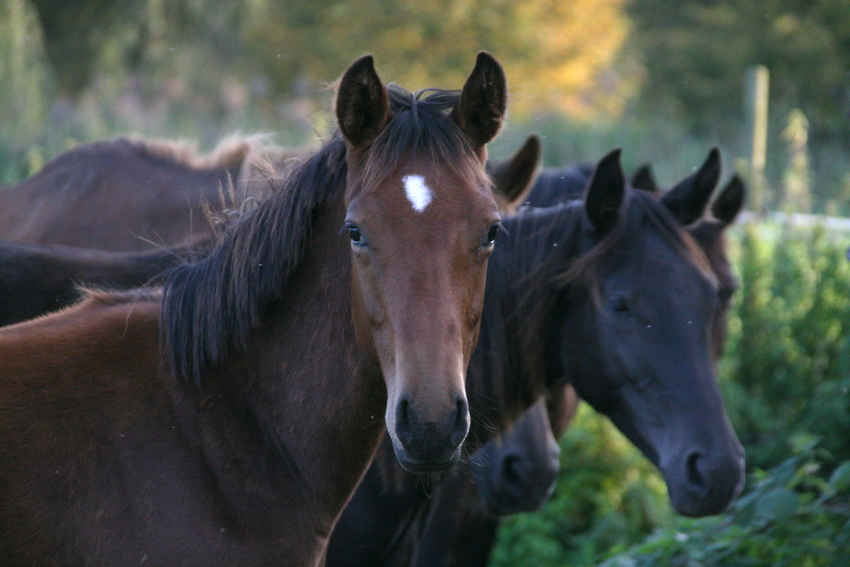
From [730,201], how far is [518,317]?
1.61 metres

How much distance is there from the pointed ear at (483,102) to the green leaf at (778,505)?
1981mm

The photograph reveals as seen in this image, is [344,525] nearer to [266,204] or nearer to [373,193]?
[266,204]

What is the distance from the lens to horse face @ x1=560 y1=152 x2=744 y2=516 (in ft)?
9.96

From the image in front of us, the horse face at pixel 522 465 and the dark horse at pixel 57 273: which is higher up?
the dark horse at pixel 57 273

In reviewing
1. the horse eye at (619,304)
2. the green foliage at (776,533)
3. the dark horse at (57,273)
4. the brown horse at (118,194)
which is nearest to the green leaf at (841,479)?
the green foliage at (776,533)

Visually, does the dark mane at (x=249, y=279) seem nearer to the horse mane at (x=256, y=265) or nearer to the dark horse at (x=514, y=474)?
the horse mane at (x=256, y=265)

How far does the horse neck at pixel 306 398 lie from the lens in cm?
233

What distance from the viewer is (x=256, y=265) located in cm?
239

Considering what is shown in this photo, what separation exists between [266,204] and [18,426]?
0.90 metres

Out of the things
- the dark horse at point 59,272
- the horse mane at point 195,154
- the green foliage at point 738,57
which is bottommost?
the dark horse at point 59,272

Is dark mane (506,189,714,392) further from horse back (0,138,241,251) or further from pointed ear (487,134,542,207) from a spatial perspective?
horse back (0,138,241,251)

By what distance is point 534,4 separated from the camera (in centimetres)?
2316

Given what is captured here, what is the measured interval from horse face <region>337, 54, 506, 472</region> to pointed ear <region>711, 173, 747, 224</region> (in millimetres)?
2375

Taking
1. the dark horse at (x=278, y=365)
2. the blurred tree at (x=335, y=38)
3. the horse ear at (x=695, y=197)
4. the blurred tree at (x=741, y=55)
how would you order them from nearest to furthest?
1. the dark horse at (x=278, y=365)
2. the horse ear at (x=695, y=197)
3. the blurred tree at (x=335, y=38)
4. the blurred tree at (x=741, y=55)
